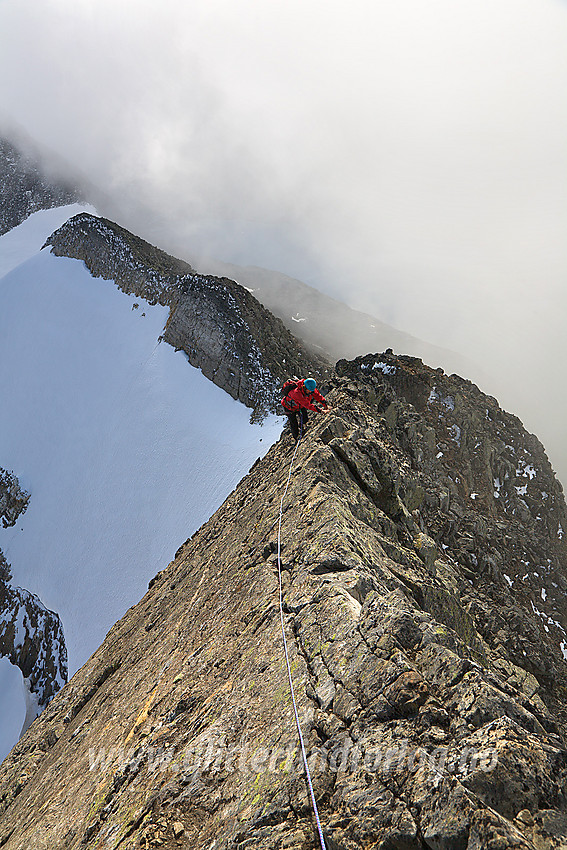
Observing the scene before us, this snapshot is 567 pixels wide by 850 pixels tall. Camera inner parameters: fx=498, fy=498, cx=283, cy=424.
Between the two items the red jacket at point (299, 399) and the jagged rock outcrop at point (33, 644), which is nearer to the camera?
the red jacket at point (299, 399)

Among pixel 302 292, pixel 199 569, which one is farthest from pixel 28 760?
pixel 302 292

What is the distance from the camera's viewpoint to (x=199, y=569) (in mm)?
11367

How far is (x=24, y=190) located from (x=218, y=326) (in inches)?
2295

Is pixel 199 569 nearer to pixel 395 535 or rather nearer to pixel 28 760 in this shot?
pixel 395 535

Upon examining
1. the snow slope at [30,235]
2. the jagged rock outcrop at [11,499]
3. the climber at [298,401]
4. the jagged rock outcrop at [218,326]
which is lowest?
the jagged rock outcrop at [11,499]

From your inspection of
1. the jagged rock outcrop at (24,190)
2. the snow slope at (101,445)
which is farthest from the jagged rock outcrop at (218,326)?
the jagged rock outcrop at (24,190)

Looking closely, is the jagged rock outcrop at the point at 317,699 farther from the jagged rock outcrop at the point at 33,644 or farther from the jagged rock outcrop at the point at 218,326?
the jagged rock outcrop at the point at 218,326

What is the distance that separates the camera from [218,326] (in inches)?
1102

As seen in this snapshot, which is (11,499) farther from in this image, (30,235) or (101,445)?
(30,235)

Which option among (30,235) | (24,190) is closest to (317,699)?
(30,235)

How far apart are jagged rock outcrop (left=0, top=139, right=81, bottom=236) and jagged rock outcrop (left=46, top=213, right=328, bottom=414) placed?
1402 inches

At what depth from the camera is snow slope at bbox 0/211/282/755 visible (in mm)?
21438

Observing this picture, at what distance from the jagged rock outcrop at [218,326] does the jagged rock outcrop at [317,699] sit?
503 inches

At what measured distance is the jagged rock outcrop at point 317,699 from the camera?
13.0 feet
